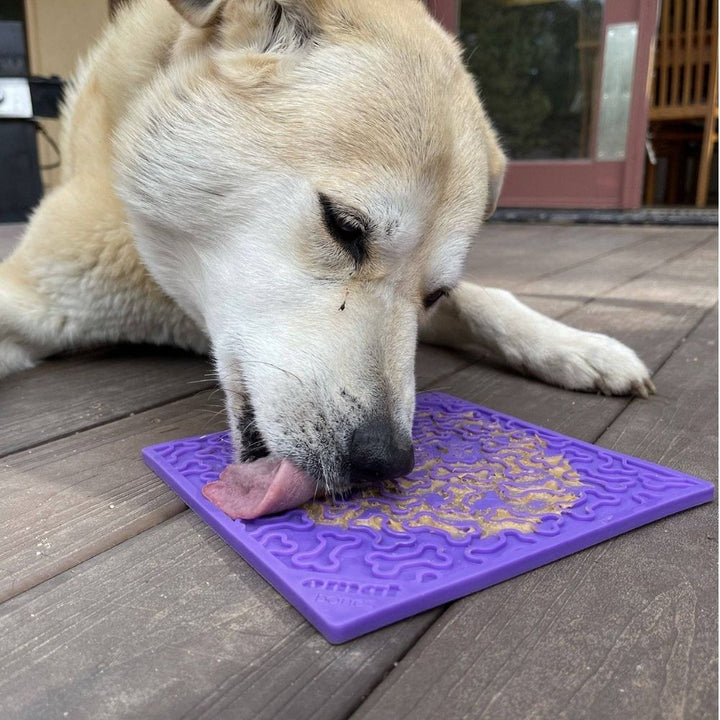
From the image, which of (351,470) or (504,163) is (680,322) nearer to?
(504,163)

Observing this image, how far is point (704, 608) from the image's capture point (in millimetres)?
771

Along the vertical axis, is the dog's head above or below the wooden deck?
above

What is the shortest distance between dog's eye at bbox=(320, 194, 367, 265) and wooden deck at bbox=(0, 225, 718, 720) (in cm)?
45

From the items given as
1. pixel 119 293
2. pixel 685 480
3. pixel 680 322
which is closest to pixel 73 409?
pixel 119 293

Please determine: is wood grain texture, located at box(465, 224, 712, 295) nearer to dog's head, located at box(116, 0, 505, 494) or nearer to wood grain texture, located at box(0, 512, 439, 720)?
dog's head, located at box(116, 0, 505, 494)

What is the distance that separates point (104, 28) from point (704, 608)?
1743 mm

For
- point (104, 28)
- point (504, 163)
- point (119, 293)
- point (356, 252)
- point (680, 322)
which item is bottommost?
point (680, 322)

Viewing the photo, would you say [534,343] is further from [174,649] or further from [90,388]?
[174,649]

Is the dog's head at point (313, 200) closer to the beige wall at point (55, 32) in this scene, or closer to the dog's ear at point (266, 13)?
the dog's ear at point (266, 13)

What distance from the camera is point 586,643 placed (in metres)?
0.72

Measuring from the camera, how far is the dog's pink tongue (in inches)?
36.5

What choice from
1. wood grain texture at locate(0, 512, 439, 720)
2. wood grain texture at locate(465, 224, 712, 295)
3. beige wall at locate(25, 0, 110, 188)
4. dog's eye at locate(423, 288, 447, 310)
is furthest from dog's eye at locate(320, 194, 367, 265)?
beige wall at locate(25, 0, 110, 188)

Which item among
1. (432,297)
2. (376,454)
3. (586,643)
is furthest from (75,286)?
(586,643)

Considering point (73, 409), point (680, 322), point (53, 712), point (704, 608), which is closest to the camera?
point (53, 712)
